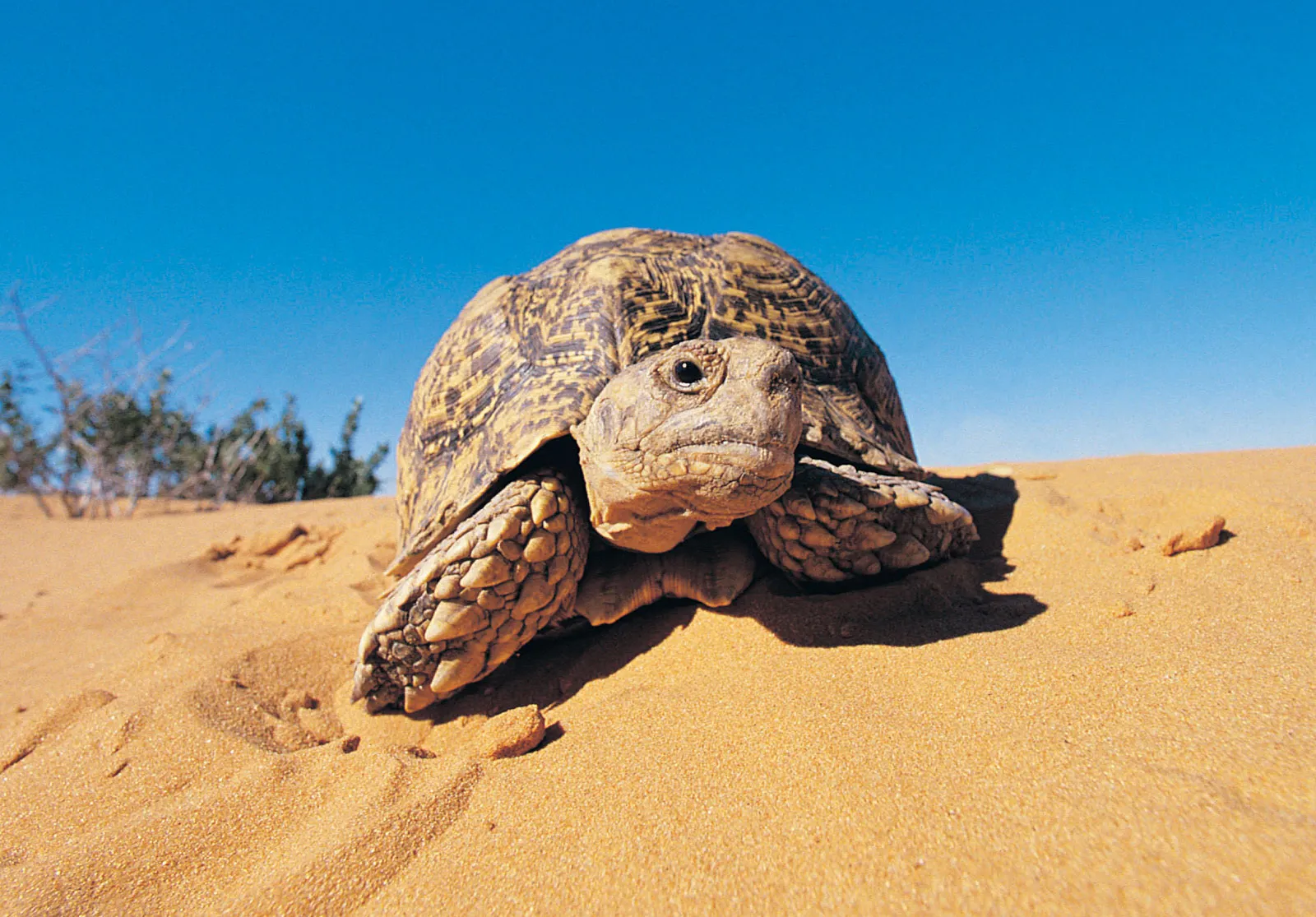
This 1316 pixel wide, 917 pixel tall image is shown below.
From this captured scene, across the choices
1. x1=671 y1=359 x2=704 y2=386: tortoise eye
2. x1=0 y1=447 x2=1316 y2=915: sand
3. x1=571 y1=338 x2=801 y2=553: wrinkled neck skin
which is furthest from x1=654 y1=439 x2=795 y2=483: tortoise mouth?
x1=0 y1=447 x2=1316 y2=915: sand

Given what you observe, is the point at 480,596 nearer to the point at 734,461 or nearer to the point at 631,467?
the point at 631,467

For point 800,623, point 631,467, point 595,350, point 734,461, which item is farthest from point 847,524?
point 595,350

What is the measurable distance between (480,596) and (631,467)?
690 millimetres

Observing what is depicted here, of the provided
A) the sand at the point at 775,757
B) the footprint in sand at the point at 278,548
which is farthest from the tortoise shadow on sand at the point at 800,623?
the footprint in sand at the point at 278,548

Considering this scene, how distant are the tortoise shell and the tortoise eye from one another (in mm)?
532

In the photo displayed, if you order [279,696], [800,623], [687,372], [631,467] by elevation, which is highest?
[687,372]

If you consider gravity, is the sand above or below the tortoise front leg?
below

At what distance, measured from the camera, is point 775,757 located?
144cm

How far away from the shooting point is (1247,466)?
3.89 m

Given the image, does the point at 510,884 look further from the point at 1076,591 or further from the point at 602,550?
the point at 1076,591

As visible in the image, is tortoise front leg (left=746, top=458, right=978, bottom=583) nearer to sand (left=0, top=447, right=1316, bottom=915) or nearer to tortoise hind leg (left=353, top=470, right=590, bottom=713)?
sand (left=0, top=447, right=1316, bottom=915)

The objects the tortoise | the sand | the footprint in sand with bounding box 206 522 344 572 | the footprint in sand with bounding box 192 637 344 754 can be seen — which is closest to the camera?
the sand

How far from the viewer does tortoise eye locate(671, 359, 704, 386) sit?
1.78m

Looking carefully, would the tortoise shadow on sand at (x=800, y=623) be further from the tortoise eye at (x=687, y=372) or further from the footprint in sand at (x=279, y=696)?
the tortoise eye at (x=687, y=372)
